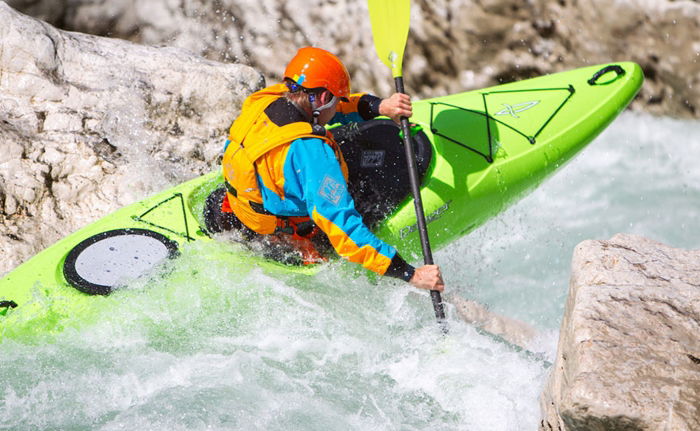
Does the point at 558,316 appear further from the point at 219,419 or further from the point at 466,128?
the point at 219,419

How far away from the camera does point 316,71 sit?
2801 millimetres

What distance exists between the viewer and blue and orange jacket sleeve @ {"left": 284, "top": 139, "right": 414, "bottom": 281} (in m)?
2.75

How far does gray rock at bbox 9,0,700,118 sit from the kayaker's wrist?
2.94m

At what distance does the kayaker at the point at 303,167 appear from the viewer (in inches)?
109

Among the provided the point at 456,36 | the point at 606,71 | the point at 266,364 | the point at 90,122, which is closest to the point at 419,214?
the point at 266,364

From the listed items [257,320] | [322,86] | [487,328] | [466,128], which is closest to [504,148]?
[466,128]

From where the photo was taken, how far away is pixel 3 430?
2502mm

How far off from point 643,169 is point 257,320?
11.7ft

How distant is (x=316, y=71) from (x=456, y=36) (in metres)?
3.10

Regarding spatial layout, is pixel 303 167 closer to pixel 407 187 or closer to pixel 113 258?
pixel 407 187

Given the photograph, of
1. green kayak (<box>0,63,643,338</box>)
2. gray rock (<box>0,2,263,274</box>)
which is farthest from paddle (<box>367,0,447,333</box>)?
gray rock (<box>0,2,263,274</box>)

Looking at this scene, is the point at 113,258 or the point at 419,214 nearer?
the point at 113,258

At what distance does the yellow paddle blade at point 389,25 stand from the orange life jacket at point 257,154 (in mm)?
833

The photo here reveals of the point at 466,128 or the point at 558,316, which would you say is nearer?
the point at 466,128
